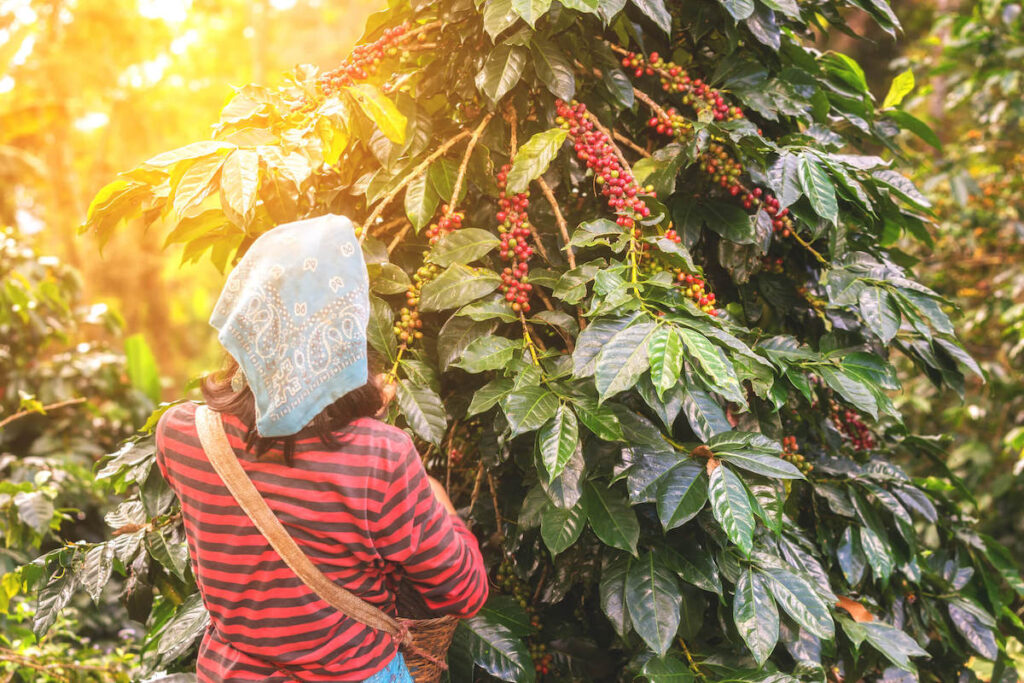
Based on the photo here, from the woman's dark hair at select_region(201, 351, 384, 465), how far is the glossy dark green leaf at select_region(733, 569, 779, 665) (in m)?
0.71

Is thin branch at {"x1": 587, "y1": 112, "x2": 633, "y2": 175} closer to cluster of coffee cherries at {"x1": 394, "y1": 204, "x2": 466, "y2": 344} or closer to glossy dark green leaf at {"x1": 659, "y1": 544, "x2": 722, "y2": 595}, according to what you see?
Result: cluster of coffee cherries at {"x1": 394, "y1": 204, "x2": 466, "y2": 344}

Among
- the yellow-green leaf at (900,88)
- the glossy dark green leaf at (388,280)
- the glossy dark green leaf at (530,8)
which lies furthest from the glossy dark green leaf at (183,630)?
the yellow-green leaf at (900,88)

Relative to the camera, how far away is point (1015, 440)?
2643 mm

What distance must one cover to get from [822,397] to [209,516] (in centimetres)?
136

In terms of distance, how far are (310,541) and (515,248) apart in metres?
0.64

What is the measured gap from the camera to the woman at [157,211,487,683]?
0.96 metres

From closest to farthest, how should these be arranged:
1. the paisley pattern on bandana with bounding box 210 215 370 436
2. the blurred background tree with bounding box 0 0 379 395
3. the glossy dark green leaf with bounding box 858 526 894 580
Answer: the paisley pattern on bandana with bounding box 210 215 370 436
the glossy dark green leaf with bounding box 858 526 894 580
the blurred background tree with bounding box 0 0 379 395

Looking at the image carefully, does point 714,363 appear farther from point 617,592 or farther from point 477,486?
point 477,486

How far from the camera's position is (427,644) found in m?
1.23

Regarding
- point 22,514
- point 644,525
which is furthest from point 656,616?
point 22,514

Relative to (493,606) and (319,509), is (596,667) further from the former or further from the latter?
(319,509)

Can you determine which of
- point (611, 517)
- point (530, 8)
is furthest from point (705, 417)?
point (530, 8)

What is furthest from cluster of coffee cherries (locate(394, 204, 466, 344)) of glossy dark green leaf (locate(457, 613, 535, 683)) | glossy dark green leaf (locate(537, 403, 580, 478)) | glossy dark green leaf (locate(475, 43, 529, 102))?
glossy dark green leaf (locate(457, 613, 535, 683))

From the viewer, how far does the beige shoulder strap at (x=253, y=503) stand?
1.02 m
